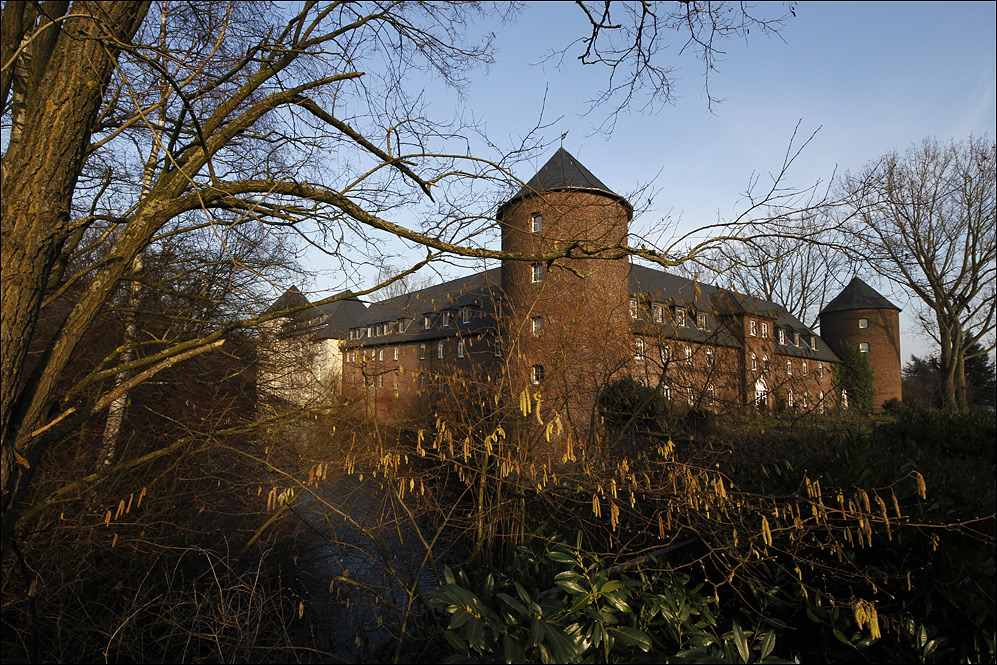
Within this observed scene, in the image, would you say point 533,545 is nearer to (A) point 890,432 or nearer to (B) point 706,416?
(B) point 706,416

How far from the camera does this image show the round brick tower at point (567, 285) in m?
3.73

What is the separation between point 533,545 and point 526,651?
2011mm

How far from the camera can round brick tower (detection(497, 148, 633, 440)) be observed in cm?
373

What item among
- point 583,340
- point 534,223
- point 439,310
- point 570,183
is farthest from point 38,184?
point 583,340

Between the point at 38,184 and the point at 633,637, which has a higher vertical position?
the point at 38,184

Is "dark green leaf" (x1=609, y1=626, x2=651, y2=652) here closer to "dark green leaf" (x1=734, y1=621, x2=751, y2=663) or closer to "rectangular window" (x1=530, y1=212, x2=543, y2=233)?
"dark green leaf" (x1=734, y1=621, x2=751, y2=663)

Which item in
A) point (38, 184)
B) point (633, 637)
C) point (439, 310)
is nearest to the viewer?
point (633, 637)

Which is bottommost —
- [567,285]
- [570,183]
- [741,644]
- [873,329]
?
[741,644]

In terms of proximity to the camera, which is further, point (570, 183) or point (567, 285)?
point (567, 285)

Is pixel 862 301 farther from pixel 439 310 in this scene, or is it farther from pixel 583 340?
pixel 439 310

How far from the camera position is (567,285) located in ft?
20.7

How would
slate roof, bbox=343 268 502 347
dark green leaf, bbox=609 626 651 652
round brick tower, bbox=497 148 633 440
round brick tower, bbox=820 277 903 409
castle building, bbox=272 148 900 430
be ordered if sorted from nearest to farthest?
dark green leaf, bbox=609 626 651 652 → round brick tower, bbox=497 148 633 440 → castle building, bbox=272 148 900 430 → slate roof, bbox=343 268 502 347 → round brick tower, bbox=820 277 903 409

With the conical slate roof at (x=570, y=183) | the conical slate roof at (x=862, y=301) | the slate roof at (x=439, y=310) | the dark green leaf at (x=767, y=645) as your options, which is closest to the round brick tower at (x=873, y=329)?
the conical slate roof at (x=862, y=301)

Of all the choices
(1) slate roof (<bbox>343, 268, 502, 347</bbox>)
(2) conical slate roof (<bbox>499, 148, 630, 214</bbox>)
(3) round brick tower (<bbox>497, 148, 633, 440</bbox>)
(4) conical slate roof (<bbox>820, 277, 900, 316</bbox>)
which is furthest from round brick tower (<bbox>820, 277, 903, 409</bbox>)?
(2) conical slate roof (<bbox>499, 148, 630, 214</bbox>)
